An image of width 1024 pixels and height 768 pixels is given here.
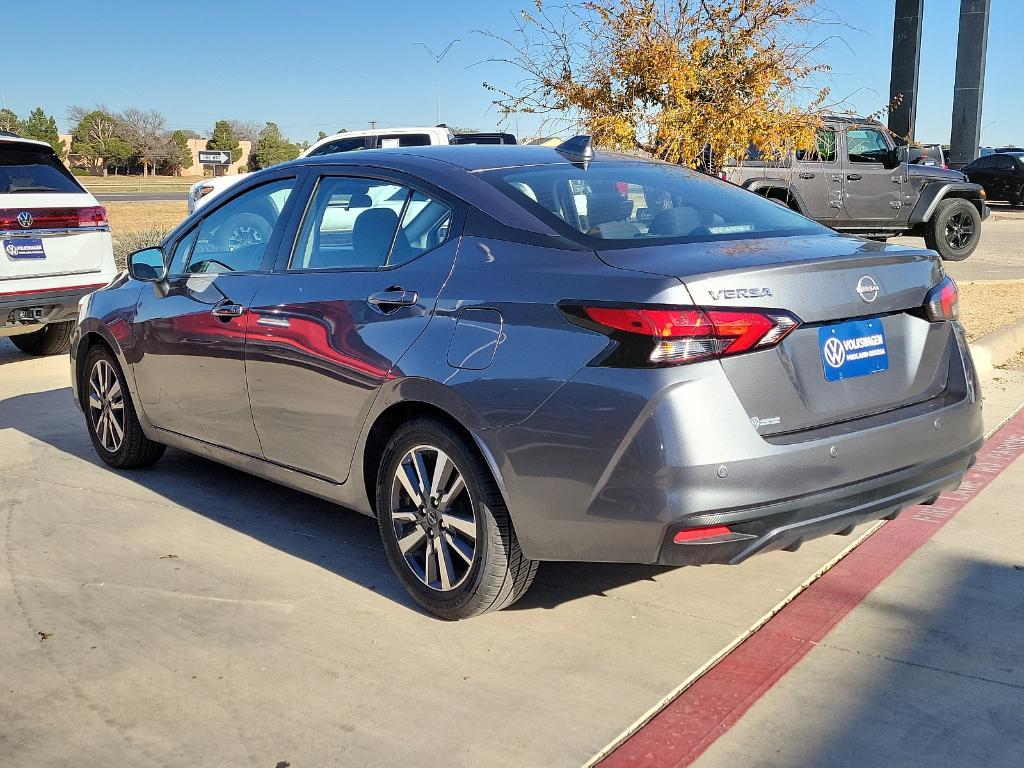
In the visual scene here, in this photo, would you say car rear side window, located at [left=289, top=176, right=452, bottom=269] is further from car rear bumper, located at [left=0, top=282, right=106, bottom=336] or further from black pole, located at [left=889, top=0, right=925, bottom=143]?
black pole, located at [left=889, top=0, right=925, bottom=143]

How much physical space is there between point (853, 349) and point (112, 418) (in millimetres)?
3985

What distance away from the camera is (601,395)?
3.31 metres

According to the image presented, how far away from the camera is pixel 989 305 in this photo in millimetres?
10891

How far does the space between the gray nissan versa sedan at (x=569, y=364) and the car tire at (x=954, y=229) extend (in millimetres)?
12076

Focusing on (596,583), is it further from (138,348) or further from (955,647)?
(138,348)

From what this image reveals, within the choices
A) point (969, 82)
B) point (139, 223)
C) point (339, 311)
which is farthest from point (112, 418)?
point (969, 82)

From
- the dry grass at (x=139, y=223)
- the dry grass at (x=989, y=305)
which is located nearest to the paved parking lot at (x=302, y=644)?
the dry grass at (x=989, y=305)

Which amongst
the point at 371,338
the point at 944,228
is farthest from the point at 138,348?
the point at 944,228

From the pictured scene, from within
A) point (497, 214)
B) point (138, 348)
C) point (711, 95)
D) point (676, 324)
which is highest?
point (711, 95)

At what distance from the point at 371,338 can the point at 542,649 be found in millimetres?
1223

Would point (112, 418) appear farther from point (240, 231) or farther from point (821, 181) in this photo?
point (821, 181)

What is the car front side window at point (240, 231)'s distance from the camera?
4.85 m

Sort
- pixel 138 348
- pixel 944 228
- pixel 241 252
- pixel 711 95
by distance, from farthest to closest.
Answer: pixel 944 228 < pixel 711 95 < pixel 138 348 < pixel 241 252

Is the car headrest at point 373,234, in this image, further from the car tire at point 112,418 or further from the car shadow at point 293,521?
the car tire at point 112,418
